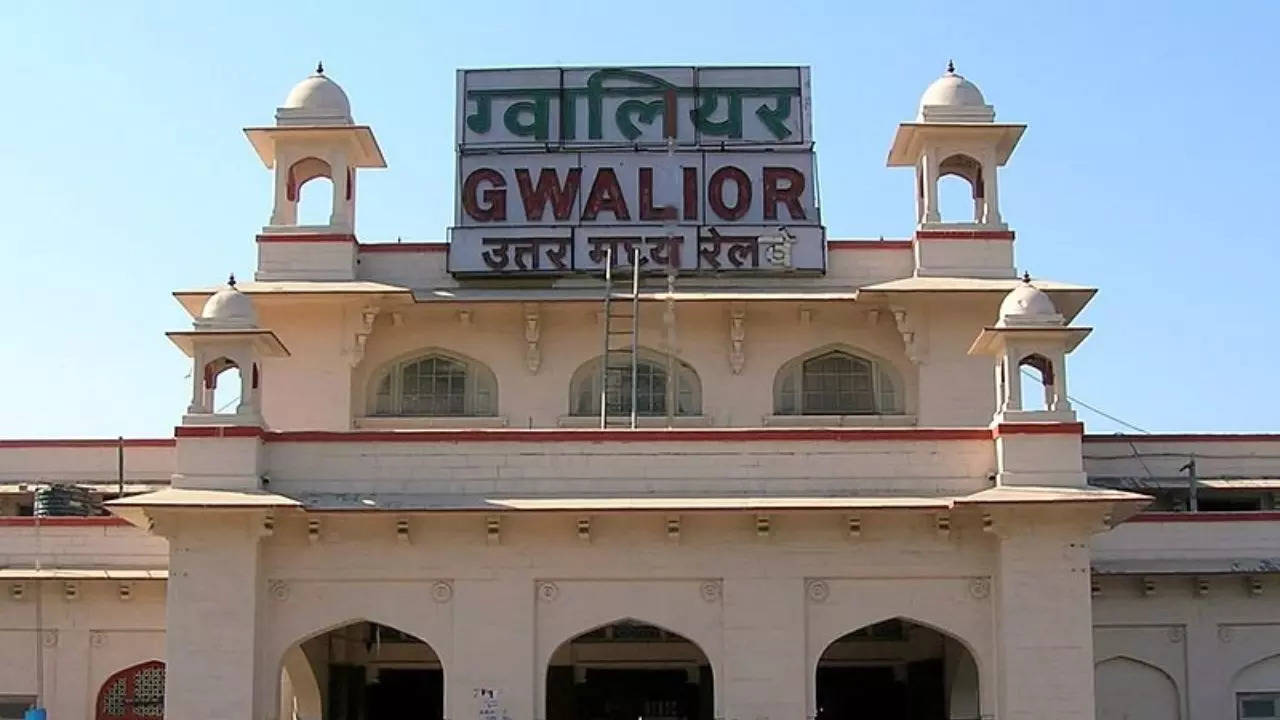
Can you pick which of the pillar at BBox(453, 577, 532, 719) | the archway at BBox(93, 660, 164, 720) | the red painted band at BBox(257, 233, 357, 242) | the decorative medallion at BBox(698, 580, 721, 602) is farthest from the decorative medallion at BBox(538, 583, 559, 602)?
the red painted band at BBox(257, 233, 357, 242)

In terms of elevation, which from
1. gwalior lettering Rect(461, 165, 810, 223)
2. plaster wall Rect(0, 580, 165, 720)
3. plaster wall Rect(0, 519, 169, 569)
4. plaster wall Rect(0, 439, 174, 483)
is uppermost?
gwalior lettering Rect(461, 165, 810, 223)

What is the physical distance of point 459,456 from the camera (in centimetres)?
2272

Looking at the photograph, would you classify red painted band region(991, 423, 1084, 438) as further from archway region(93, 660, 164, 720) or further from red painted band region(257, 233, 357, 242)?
archway region(93, 660, 164, 720)

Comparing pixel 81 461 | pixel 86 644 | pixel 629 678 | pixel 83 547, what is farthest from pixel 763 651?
pixel 81 461

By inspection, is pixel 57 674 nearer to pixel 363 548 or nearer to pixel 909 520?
pixel 363 548

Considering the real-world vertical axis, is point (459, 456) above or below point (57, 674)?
above

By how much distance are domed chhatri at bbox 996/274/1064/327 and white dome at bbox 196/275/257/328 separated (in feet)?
31.4

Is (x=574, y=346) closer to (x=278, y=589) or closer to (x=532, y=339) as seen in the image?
(x=532, y=339)

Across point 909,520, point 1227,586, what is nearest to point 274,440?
point 909,520

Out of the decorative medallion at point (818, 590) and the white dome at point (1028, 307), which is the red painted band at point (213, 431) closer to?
the decorative medallion at point (818, 590)

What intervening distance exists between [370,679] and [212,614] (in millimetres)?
6062

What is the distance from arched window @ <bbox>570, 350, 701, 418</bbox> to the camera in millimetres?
28016

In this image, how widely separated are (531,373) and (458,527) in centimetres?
597

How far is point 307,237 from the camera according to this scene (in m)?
28.6
